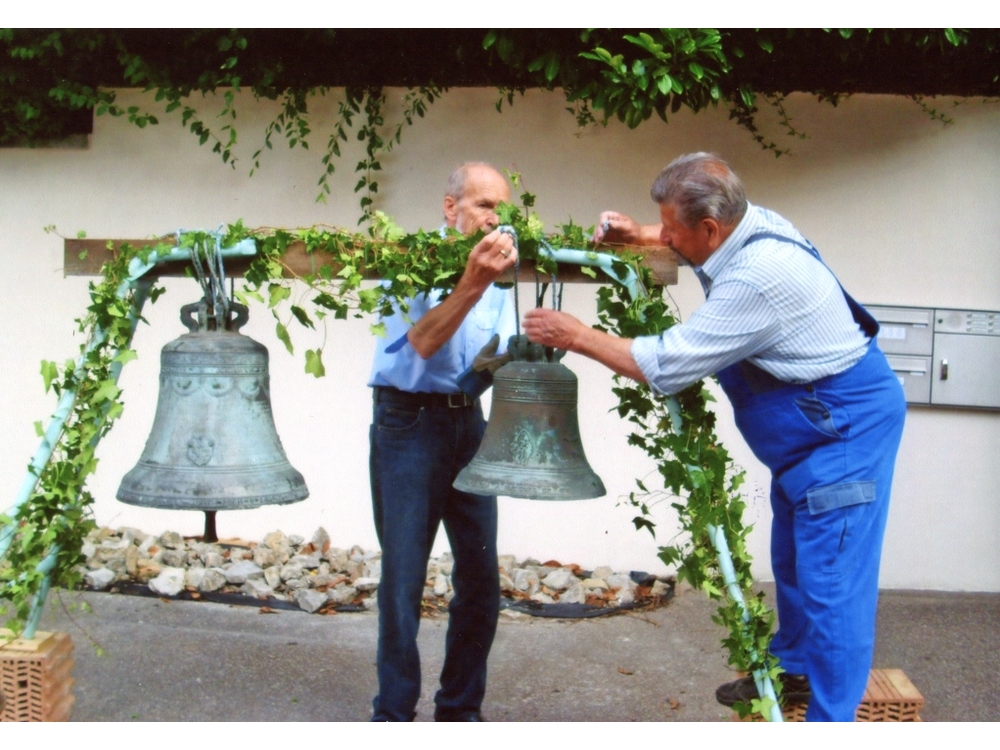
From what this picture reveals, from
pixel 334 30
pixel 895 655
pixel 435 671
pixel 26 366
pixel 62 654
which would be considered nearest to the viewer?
pixel 62 654

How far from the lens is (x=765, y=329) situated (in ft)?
8.84

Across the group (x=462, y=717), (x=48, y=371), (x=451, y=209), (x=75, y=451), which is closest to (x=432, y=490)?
(x=462, y=717)

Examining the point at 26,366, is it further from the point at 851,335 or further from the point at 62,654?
the point at 851,335

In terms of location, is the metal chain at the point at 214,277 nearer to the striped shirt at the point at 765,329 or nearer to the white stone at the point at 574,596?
the striped shirt at the point at 765,329

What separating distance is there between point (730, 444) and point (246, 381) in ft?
10.5

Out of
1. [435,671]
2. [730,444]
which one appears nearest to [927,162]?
[730,444]

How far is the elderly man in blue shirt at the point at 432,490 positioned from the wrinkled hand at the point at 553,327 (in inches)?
19.8

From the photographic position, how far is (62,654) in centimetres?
327

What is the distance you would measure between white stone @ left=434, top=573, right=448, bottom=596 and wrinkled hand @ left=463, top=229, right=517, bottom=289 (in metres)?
2.83

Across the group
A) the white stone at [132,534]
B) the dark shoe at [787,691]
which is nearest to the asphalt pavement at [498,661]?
the white stone at [132,534]

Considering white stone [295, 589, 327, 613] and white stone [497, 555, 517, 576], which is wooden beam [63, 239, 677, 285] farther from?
white stone [497, 555, 517, 576]

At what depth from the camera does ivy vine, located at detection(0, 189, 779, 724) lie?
282cm

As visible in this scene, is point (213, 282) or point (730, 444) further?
point (730, 444)
